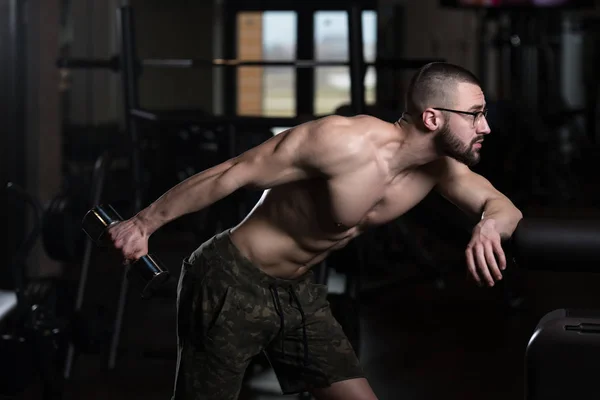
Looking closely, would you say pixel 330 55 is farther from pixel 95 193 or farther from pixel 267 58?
pixel 95 193

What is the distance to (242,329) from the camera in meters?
1.95

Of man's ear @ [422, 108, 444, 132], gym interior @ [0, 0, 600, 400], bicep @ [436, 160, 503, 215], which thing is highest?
man's ear @ [422, 108, 444, 132]

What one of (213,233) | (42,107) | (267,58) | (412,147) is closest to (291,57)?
(267,58)

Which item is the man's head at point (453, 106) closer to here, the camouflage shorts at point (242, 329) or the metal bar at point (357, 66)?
the camouflage shorts at point (242, 329)

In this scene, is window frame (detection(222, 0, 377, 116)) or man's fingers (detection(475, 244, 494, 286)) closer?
man's fingers (detection(475, 244, 494, 286))

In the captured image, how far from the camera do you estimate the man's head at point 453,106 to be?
1.71 meters

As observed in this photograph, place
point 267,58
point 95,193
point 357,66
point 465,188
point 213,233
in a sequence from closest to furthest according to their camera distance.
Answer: point 465,188
point 357,66
point 95,193
point 213,233
point 267,58

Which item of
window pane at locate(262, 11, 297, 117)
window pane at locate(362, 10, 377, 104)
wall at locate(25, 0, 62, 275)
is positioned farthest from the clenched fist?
window pane at locate(262, 11, 297, 117)

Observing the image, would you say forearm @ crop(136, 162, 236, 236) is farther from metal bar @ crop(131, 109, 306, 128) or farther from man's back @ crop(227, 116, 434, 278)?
metal bar @ crop(131, 109, 306, 128)

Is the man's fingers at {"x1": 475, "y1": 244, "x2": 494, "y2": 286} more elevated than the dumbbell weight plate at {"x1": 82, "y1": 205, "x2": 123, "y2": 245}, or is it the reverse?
the dumbbell weight plate at {"x1": 82, "y1": 205, "x2": 123, "y2": 245}

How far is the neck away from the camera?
179 centimetres

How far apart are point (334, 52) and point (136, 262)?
8845 mm

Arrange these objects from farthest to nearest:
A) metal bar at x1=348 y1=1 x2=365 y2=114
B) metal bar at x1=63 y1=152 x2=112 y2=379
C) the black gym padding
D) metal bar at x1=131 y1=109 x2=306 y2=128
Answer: metal bar at x1=63 y1=152 x2=112 y2=379 < metal bar at x1=131 y1=109 x2=306 y2=128 < metal bar at x1=348 y1=1 x2=365 y2=114 < the black gym padding

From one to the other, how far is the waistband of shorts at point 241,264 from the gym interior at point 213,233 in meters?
0.22
